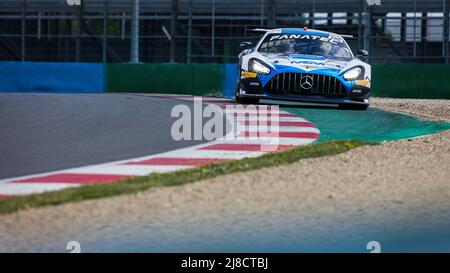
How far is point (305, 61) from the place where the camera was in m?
14.9

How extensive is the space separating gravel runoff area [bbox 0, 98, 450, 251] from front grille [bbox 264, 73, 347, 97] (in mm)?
6855

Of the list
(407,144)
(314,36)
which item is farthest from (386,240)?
(314,36)

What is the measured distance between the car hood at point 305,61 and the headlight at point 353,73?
125 millimetres

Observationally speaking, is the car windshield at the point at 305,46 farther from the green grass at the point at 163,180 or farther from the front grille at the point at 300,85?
the green grass at the point at 163,180

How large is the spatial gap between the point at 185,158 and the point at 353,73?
275 inches

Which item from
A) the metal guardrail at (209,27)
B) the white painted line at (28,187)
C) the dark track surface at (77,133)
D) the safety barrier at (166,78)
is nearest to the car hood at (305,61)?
the dark track surface at (77,133)

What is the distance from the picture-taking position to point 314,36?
53.3ft

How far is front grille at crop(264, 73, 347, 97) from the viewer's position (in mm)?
14781

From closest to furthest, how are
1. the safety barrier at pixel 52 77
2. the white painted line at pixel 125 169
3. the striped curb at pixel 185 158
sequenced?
the striped curb at pixel 185 158 → the white painted line at pixel 125 169 → the safety barrier at pixel 52 77

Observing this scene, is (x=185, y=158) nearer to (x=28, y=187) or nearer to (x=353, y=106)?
(x=28, y=187)

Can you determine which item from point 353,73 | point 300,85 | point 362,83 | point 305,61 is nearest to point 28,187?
point 300,85

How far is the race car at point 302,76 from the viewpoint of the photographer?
1480 centimetres

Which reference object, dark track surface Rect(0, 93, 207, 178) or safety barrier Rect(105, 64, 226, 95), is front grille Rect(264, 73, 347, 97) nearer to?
dark track surface Rect(0, 93, 207, 178)

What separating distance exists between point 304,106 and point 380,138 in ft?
20.3
